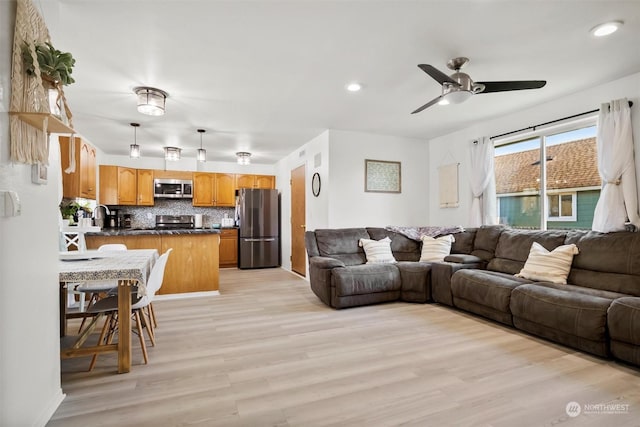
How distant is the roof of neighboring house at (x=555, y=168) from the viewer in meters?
3.50

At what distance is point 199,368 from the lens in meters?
2.30

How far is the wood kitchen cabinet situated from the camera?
278 inches

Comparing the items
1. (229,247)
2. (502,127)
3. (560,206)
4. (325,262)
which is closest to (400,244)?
(325,262)

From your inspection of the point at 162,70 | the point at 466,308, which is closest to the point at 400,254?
the point at 466,308

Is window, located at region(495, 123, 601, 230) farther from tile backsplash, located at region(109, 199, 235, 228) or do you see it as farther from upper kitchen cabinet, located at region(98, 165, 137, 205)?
upper kitchen cabinet, located at region(98, 165, 137, 205)

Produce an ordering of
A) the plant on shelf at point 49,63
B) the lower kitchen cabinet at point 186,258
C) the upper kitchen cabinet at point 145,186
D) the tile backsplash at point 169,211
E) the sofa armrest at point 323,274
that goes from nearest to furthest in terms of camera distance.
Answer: the plant on shelf at point 49,63, the sofa armrest at point 323,274, the lower kitchen cabinet at point 186,258, the upper kitchen cabinet at point 145,186, the tile backsplash at point 169,211

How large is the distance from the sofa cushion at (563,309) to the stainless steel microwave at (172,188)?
6.38 meters

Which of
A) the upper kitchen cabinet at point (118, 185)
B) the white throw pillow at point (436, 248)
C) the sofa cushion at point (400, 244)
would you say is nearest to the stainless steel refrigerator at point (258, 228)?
the upper kitchen cabinet at point (118, 185)

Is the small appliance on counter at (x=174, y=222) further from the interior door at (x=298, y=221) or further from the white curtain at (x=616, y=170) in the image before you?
the white curtain at (x=616, y=170)

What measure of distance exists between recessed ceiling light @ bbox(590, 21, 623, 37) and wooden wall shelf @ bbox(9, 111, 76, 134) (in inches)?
136

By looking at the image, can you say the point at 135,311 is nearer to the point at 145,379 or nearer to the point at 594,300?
the point at 145,379

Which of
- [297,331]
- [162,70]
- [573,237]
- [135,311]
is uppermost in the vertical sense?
[162,70]

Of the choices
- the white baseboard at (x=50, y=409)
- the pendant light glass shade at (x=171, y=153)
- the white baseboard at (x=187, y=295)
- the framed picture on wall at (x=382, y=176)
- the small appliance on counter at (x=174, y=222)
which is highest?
the pendant light glass shade at (x=171, y=153)

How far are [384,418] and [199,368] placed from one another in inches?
54.4
